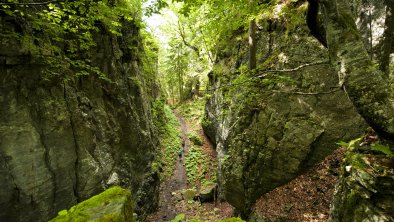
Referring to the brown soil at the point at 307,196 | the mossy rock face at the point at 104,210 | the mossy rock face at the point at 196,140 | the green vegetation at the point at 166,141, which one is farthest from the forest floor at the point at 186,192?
the mossy rock face at the point at 104,210

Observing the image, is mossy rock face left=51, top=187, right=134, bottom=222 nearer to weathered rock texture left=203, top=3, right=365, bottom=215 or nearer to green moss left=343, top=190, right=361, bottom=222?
green moss left=343, top=190, right=361, bottom=222

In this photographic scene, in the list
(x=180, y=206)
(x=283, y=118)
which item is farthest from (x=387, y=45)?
(x=180, y=206)

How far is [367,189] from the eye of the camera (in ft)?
12.4

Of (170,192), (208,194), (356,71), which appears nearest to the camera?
(356,71)

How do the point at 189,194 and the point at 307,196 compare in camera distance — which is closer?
the point at 307,196

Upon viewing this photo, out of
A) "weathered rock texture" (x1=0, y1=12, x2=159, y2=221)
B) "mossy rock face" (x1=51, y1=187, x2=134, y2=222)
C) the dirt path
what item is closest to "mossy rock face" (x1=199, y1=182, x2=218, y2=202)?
the dirt path

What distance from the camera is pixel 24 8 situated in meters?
6.19

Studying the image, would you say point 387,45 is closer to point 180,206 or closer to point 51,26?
point 51,26

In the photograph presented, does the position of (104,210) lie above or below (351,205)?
above

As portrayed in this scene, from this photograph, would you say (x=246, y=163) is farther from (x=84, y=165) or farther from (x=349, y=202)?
(x=84, y=165)

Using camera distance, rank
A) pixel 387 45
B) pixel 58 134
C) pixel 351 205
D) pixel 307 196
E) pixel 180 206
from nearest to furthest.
Result: pixel 351 205, pixel 387 45, pixel 58 134, pixel 307 196, pixel 180 206

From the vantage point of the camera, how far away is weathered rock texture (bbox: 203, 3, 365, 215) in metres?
8.25

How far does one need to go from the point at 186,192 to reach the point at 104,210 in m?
12.7

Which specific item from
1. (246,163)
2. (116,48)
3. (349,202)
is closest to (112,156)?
(116,48)
